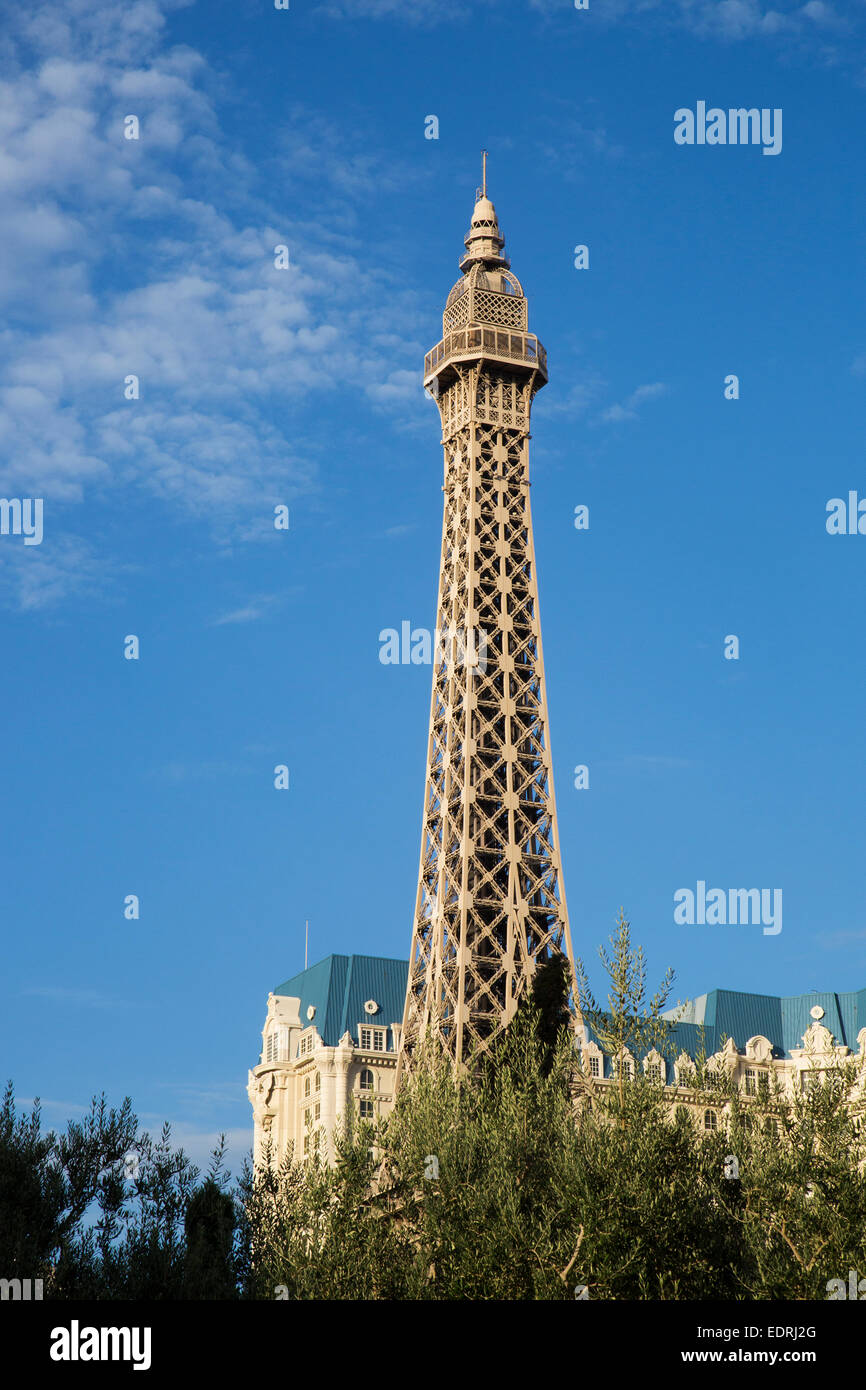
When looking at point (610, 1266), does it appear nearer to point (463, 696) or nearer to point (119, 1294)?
point (119, 1294)

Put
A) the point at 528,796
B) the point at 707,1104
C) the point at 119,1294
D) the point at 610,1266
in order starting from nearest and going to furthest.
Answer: the point at 610,1266, the point at 119,1294, the point at 707,1104, the point at 528,796

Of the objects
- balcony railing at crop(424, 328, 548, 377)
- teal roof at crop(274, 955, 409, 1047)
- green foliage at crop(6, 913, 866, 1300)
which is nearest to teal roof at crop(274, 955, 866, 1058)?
teal roof at crop(274, 955, 409, 1047)

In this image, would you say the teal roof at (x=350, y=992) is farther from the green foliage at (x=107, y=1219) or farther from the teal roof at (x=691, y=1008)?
the green foliage at (x=107, y=1219)

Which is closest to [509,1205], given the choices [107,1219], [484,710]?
[107,1219]

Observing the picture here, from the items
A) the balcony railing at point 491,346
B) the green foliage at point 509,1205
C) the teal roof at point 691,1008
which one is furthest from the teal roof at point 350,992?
the green foliage at point 509,1205

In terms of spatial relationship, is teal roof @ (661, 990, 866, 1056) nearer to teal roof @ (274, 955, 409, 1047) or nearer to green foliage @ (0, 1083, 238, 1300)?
teal roof @ (274, 955, 409, 1047)

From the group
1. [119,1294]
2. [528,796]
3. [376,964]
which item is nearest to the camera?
[119,1294]
